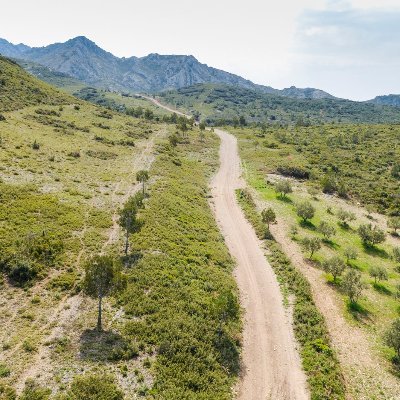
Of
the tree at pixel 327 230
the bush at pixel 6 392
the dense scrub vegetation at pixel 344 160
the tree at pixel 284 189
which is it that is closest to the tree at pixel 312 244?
the tree at pixel 327 230

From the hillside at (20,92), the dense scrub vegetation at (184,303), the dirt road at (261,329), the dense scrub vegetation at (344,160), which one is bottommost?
the dirt road at (261,329)

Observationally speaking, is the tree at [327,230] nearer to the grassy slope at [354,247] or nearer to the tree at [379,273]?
the grassy slope at [354,247]

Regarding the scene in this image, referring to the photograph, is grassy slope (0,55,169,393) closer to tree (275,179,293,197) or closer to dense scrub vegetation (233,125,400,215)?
tree (275,179,293,197)

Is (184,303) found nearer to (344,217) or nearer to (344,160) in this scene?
(344,217)

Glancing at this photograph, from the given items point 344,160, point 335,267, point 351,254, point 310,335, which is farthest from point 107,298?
point 344,160

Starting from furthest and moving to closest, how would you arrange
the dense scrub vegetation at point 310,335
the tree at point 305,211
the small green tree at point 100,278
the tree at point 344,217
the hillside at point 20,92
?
the hillside at point 20,92
the tree at point 344,217
the tree at point 305,211
the small green tree at point 100,278
the dense scrub vegetation at point 310,335

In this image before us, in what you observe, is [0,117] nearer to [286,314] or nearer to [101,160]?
[101,160]
